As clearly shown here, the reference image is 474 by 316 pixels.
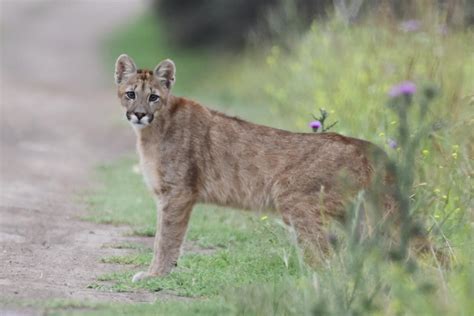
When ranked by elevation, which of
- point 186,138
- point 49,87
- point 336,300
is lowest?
point 336,300

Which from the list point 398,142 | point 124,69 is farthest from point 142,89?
point 398,142

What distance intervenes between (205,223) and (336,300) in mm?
4790

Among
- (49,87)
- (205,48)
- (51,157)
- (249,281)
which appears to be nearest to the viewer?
(249,281)

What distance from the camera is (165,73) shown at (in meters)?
9.41

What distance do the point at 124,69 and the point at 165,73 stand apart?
0.36m

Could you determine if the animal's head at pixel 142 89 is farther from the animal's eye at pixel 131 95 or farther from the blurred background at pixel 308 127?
the blurred background at pixel 308 127

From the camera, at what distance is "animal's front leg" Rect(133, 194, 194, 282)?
880cm

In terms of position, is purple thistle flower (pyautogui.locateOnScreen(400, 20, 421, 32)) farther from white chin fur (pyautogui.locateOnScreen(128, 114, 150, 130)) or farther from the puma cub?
white chin fur (pyautogui.locateOnScreen(128, 114, 150, 130))

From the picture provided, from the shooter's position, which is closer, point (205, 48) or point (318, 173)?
point (318, 173)

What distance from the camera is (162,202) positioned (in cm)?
892

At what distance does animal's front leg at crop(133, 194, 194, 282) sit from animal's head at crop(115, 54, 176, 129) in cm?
71

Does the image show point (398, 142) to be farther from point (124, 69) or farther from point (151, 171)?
point (124, 69)

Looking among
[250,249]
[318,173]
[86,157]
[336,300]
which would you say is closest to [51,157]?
[86,157]

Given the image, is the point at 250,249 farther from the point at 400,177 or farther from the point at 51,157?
the point at 51,157
